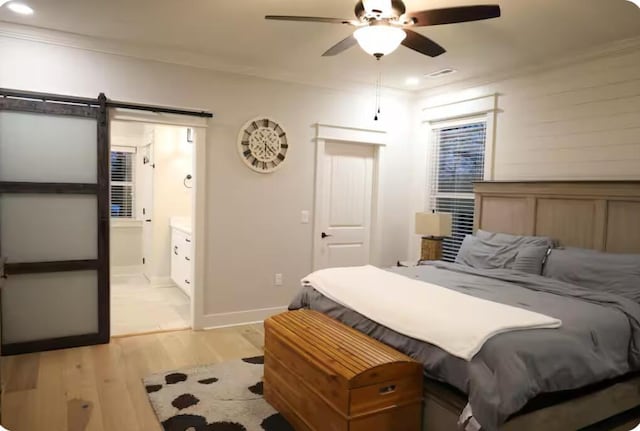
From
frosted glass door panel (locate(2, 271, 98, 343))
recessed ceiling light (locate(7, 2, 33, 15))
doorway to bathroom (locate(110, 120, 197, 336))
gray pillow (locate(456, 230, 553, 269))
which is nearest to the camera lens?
recessed ceiling light (locate(7, 2, 33, 15))

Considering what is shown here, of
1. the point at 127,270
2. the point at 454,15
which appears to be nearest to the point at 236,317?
the point at 127,270

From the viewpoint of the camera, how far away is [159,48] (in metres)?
3.92

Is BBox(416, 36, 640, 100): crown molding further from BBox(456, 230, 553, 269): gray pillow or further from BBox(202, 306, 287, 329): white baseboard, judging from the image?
BBox(202, 306, 287, 329): white baseboard

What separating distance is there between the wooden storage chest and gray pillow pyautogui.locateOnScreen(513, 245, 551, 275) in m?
1.70

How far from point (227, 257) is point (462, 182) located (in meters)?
2.69

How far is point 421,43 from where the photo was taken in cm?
273

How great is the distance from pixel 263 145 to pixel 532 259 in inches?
107

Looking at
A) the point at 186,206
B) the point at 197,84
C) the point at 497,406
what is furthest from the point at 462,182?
the point at 186,206

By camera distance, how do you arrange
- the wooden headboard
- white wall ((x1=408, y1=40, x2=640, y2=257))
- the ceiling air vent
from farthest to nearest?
the ceiling air vent, white wall ((x1=408, y1=40, x2=640, y2=257)), the wooden headboard

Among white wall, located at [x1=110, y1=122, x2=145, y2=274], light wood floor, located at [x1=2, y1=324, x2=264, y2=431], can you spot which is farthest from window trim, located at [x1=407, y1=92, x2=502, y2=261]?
white wall, located at [x1=110, y1=122, x2=145, y2=274]

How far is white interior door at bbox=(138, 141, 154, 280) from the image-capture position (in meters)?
6.20

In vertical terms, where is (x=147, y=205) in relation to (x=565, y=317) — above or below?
above

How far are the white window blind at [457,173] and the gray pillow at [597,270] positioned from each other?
4.62ft

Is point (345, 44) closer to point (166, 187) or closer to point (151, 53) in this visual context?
point (151, 53)
